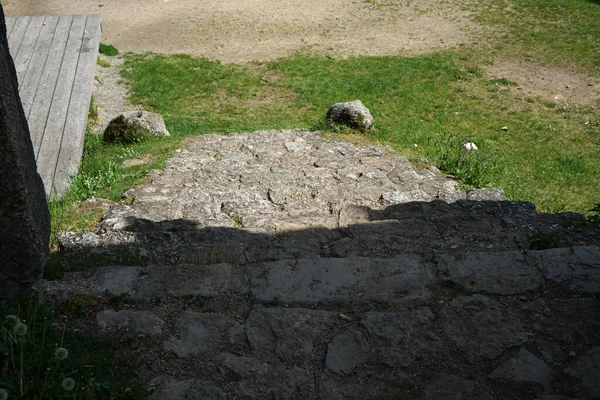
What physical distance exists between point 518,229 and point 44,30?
27.6ft

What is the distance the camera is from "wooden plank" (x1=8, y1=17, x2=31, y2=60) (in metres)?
10.1

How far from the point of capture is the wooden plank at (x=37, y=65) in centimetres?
847

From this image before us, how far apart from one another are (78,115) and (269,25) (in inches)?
248

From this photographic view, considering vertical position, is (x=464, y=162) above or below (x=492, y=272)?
below

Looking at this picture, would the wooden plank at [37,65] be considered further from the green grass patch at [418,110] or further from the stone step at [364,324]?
the stone step at [364,324]

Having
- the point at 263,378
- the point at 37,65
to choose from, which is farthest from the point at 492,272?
the point at 37,65

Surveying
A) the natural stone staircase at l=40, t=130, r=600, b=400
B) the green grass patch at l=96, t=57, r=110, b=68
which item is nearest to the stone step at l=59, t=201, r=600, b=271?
the natural stone staircase at l=40, t=130, r=600, b=400

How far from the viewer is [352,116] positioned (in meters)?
8.67

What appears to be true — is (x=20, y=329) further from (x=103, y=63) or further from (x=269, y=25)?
(x=269, y=25)

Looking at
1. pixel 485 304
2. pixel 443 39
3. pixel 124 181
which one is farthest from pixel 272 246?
pixel 443 39

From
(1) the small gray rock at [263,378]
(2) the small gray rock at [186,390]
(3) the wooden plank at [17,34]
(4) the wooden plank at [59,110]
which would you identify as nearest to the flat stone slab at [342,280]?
(1) the small gray rock at [263,378]

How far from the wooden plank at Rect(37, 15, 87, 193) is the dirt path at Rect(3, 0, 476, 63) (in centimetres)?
234

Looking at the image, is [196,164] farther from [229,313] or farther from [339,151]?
[229,313]

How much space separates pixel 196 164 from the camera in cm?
705
